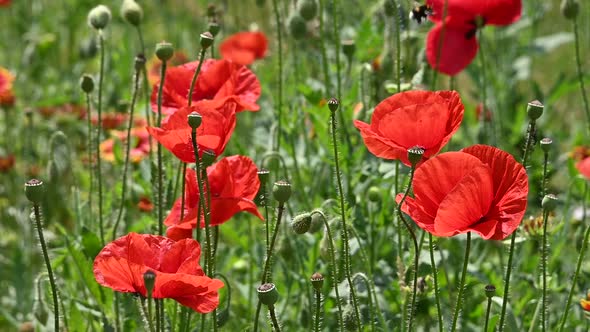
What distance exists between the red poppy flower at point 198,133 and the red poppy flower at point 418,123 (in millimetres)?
252

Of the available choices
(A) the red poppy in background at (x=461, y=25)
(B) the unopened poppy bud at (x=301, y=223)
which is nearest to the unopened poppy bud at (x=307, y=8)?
(A) the red poppy in background at (x=461, y=25)

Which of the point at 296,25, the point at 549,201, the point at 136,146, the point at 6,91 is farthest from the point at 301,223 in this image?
the point at 6,91

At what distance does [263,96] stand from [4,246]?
110 centimetres

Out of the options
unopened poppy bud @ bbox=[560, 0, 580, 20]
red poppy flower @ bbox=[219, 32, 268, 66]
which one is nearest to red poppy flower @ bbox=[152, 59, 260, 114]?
unopened poppy bud @ bbox=[560, 0, 580, 20]

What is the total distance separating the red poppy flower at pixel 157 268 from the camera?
1544 millimetres

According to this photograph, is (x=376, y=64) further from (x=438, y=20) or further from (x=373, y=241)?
(x=373, y=241)

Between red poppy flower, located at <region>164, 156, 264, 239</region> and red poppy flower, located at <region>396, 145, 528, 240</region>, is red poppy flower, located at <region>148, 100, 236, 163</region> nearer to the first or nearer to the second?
red poppy flower, located at <region>164, 156, 264, 239</region>

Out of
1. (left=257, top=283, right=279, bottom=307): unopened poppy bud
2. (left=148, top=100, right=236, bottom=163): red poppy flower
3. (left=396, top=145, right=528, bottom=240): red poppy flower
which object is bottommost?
(left=257, top=283, right=279, bottom=307): unopened poppy bud

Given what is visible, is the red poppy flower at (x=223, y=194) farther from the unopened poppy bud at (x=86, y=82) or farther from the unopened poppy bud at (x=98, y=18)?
the unopened poppy bud at (x=98, y=18)

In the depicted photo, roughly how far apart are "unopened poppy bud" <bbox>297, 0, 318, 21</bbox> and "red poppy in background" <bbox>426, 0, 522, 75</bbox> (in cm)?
32

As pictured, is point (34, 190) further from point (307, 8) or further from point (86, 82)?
point (307, 8)

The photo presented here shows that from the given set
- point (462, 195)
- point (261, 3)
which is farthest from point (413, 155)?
point (261, 3)

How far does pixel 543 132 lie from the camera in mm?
3545

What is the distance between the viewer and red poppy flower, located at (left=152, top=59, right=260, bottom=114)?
6.93 feet
